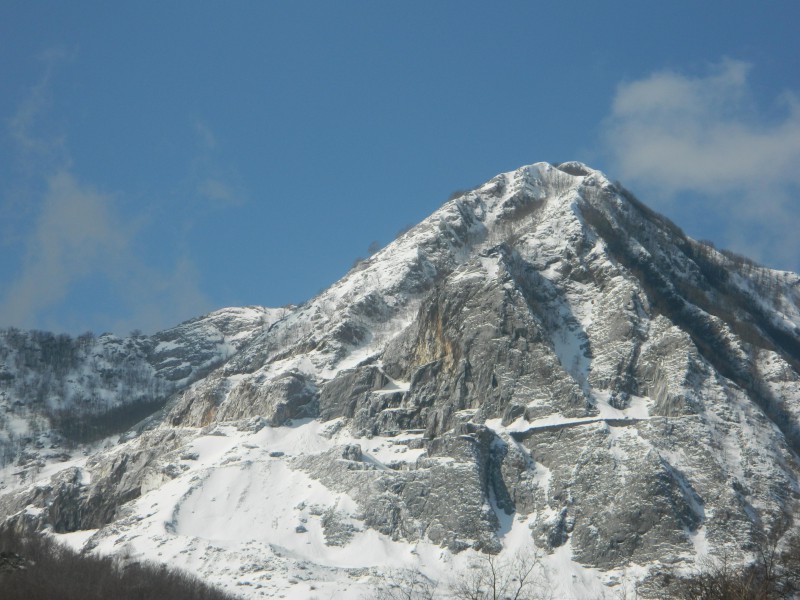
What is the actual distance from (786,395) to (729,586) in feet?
374

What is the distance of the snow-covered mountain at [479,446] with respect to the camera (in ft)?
380

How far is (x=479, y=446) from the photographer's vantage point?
128625 millimetres

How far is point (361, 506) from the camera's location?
4931 inches

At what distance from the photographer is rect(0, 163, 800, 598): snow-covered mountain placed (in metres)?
116

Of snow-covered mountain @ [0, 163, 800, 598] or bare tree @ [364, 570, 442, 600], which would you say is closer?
bare tree @ [364, 570, 442, 600]

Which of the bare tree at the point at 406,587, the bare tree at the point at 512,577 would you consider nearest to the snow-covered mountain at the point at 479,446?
the bare tree at the point at 512,577

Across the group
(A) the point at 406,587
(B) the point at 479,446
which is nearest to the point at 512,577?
(A) the point at 406,587

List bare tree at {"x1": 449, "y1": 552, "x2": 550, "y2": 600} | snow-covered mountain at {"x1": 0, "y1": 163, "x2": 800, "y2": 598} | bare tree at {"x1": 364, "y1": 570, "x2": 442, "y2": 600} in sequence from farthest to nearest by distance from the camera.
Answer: snow-covered mountain at {"x1": 0, "y1": 163, "x2": 800, "y2": 598} → bare tree at {"x1": 449, "y1": 552, "x2": 550, "y2": 600} → bare tree at {"x1": 364, "y1": 570, "x2": 442, "y2": 600}

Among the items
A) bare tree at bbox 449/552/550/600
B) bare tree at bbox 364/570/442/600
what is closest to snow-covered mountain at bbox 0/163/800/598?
bare tree at bbox 449/552/550/600

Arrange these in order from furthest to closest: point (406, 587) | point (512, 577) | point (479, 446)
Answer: point (479, 446) → point (512, 577) → point (406, 587)

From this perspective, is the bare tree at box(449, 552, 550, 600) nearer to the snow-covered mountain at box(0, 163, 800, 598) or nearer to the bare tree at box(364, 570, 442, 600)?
the snow-covered mountain at box(0, 163, 800, 598)

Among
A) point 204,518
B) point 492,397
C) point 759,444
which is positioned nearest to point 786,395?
point 759,444

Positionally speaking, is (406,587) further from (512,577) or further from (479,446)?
(479,446)

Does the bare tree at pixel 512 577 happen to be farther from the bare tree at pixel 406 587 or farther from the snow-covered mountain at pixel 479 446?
the bare tree at pixel 406 587
